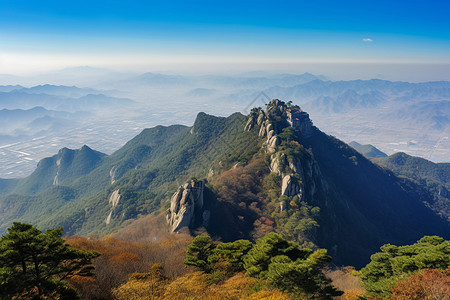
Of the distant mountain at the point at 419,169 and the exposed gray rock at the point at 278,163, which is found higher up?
the exposed gray rock at the point at 278,163

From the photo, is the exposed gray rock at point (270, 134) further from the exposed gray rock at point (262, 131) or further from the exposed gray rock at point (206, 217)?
the exposed gray rock at point (206, 217)

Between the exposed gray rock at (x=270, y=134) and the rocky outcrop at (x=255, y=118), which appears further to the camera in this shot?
the rocky outcrop at (x=255, y=118)

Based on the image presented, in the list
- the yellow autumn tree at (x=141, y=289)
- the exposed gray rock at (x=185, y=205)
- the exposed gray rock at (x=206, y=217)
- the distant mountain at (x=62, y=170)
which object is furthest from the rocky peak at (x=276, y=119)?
the distant mountain at (x=62, y=170)

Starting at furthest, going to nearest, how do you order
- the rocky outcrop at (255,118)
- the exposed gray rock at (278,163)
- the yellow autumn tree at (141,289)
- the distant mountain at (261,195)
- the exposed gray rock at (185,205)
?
the rocky outcrop at (255,118) < the exposed gray rock at (278,163) < the distant mountain at (261,195) < the exposed gray rock at (185,205) < the yellow autumn tree at (141,289)

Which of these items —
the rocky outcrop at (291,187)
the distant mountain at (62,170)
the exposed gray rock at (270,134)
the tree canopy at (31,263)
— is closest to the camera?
the tree canopy at (31,263)

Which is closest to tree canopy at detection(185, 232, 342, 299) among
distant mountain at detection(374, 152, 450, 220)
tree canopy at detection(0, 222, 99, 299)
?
tree canopy at detection(0, 222, 99, 299)

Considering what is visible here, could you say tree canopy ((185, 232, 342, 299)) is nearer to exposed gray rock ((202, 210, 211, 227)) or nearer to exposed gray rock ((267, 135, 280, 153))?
exposed gray rock ((202, 210, 211, 227))

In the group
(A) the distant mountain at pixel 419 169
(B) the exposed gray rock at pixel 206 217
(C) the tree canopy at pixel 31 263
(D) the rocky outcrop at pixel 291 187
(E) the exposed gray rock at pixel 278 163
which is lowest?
(A) the distant mountain at pixel 419 169
